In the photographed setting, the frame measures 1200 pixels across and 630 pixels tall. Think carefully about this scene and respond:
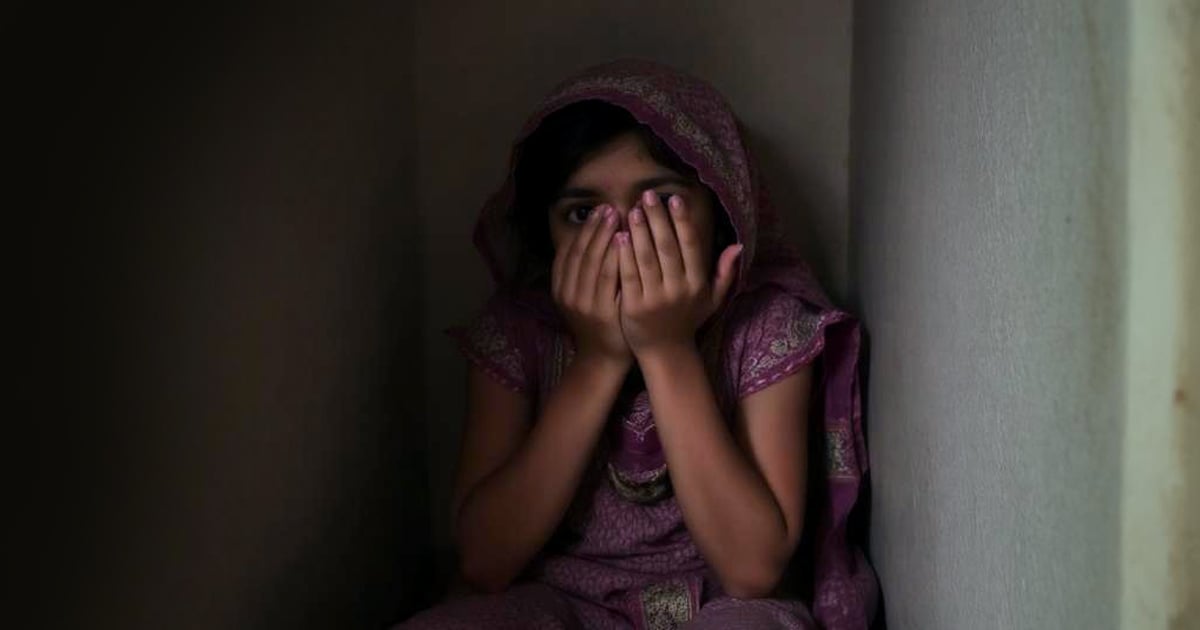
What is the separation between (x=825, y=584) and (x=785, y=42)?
0.61 metres

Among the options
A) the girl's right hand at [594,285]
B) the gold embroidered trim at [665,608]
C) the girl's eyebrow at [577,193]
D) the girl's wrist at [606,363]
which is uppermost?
the girl's eyebrow at [577,193]

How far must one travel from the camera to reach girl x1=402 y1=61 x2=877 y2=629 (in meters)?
0.99

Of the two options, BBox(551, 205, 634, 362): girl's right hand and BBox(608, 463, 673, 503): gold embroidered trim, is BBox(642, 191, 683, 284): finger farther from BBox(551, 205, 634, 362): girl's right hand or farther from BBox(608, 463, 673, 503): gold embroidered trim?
BBox(608, 463, 673, 503): gold embroidered trim

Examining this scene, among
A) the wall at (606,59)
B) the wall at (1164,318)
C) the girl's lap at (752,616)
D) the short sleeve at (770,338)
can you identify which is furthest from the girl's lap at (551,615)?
the wall at (1164,318)

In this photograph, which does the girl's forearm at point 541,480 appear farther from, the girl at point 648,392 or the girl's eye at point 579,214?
the girl's eye at point 579,214

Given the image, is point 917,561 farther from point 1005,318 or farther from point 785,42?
point 785,42

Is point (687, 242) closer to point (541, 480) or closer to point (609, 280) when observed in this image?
A: point (609, 280)

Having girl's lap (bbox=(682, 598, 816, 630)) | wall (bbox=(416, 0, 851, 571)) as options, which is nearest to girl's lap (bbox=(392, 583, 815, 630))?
girl's lap (bbox=(682, 598, 816, 630))

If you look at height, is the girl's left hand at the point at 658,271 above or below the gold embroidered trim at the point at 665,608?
above

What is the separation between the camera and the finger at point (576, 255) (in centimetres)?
99

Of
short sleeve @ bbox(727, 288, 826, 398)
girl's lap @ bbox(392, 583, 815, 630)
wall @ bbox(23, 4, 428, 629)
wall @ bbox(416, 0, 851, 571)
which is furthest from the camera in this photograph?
wall @ bbox(416, 0, 851, 571)

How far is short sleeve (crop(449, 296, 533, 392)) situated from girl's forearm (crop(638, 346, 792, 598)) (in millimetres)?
161

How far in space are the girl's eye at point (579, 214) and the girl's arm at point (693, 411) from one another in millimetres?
79

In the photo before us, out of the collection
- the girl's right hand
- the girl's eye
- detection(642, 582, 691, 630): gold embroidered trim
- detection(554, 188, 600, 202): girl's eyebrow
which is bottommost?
detection(642, 582, 691, 630): gold embroidered trim
